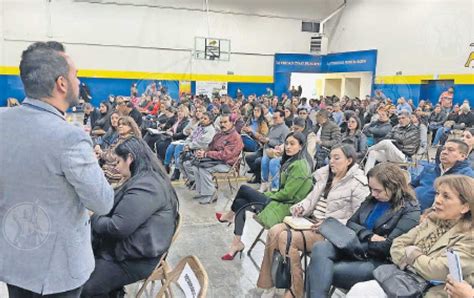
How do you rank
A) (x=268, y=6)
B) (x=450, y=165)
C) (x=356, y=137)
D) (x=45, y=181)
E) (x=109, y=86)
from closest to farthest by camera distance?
(x=45, y=181) < (x=450, y=165) < (x=356, y=137) < (x=109, y=86) < (x=268, y=6)

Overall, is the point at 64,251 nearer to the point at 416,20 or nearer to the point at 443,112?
the point at 443,112

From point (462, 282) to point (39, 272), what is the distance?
1.54 metres

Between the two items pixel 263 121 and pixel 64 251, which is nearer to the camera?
pixel 64 251

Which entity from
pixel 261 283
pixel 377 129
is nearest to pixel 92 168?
pixel 261 283

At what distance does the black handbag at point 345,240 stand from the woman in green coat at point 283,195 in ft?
2.35

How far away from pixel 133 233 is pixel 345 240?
3.78 feet

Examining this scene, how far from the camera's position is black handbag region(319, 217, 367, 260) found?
2295 mm

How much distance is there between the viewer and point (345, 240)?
231 centimetres

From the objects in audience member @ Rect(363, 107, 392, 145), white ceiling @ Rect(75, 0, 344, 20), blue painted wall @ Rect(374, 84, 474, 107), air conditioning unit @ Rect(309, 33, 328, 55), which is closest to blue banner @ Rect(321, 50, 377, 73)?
air conditioning unit @ Rect(309, 33, 328, 55)

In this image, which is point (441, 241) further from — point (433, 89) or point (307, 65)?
point (307, 65)

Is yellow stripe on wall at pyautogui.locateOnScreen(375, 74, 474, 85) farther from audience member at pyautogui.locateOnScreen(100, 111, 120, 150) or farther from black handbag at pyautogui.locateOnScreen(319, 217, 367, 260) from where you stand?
black handbag at pyautogui.locateOnScreen(319, 217, 367, 260)

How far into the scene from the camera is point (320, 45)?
59.9 ft

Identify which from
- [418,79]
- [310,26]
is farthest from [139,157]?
[310,26]

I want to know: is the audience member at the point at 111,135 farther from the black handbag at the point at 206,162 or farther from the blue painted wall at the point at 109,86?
the blue painted wall at the point at 109,86
